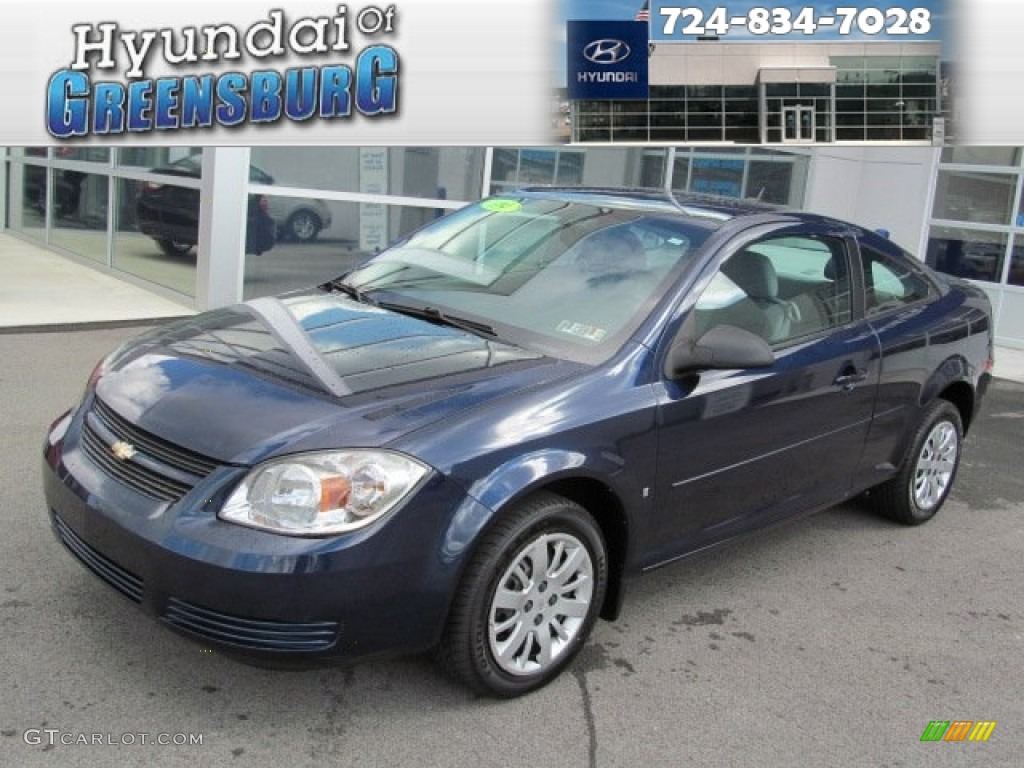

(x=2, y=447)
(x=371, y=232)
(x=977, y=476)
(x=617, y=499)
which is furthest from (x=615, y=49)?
(x=617, y=499)

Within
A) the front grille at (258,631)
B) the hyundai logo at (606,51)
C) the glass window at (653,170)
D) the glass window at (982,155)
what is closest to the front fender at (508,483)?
the front grille at (258,631)

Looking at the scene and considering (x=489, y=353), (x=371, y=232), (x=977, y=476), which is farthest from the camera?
(x=371, y=232)

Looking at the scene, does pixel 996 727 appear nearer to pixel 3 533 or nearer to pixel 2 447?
pixel 3 533

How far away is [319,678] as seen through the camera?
10.8 feet

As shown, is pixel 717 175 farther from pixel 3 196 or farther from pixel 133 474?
pixel 133 474

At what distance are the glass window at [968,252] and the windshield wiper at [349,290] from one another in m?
9.26

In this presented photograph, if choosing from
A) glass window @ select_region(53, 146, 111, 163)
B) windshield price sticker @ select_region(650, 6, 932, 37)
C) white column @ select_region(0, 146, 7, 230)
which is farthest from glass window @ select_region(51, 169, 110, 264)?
windshield price sticker @ select_region(650, 6, 932, 37)

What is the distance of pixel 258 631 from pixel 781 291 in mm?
2484

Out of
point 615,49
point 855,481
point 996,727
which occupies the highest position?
point 615,49

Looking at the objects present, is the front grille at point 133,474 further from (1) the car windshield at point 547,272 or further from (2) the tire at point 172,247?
(2) the tire at point 172,247

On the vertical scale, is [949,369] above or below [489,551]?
above

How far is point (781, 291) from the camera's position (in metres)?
4.20

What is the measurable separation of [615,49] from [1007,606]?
17051 mm

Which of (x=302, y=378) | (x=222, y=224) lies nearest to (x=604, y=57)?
(x=222, y=224)
